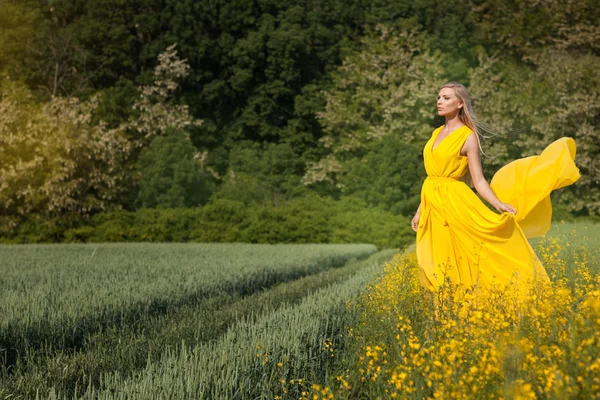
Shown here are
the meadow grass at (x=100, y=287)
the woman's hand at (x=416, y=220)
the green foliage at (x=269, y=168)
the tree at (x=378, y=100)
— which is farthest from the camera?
the green foliage at (x=269, y=168)

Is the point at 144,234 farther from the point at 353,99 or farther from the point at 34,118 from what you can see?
the point at 353,99

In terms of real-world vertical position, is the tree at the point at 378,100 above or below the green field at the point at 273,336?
above

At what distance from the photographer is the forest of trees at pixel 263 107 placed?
2467cm

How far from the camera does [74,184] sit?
23969 millimetres

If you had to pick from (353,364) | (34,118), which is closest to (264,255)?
(353,364)

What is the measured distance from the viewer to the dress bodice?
541 centimetres

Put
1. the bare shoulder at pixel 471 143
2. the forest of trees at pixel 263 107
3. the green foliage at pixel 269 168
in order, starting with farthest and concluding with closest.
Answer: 1. the green foliage at pixel 269 168
2. the forest of trees at pixel 263 107
3. the bare shoulder at pixel 471 143

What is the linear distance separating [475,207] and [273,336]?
7.23ft

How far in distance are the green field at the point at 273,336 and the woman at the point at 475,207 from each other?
382 mm

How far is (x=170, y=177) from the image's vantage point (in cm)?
2739

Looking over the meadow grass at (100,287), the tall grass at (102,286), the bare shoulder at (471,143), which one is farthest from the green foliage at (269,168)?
the bare shoulder at (471,143)

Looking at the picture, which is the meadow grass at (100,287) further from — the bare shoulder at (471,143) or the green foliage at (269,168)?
the green foliage at (269,168)

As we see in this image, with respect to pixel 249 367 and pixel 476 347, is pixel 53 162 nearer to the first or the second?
pixel 249 367

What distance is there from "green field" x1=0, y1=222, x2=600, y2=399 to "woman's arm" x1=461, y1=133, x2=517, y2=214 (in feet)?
2.32
